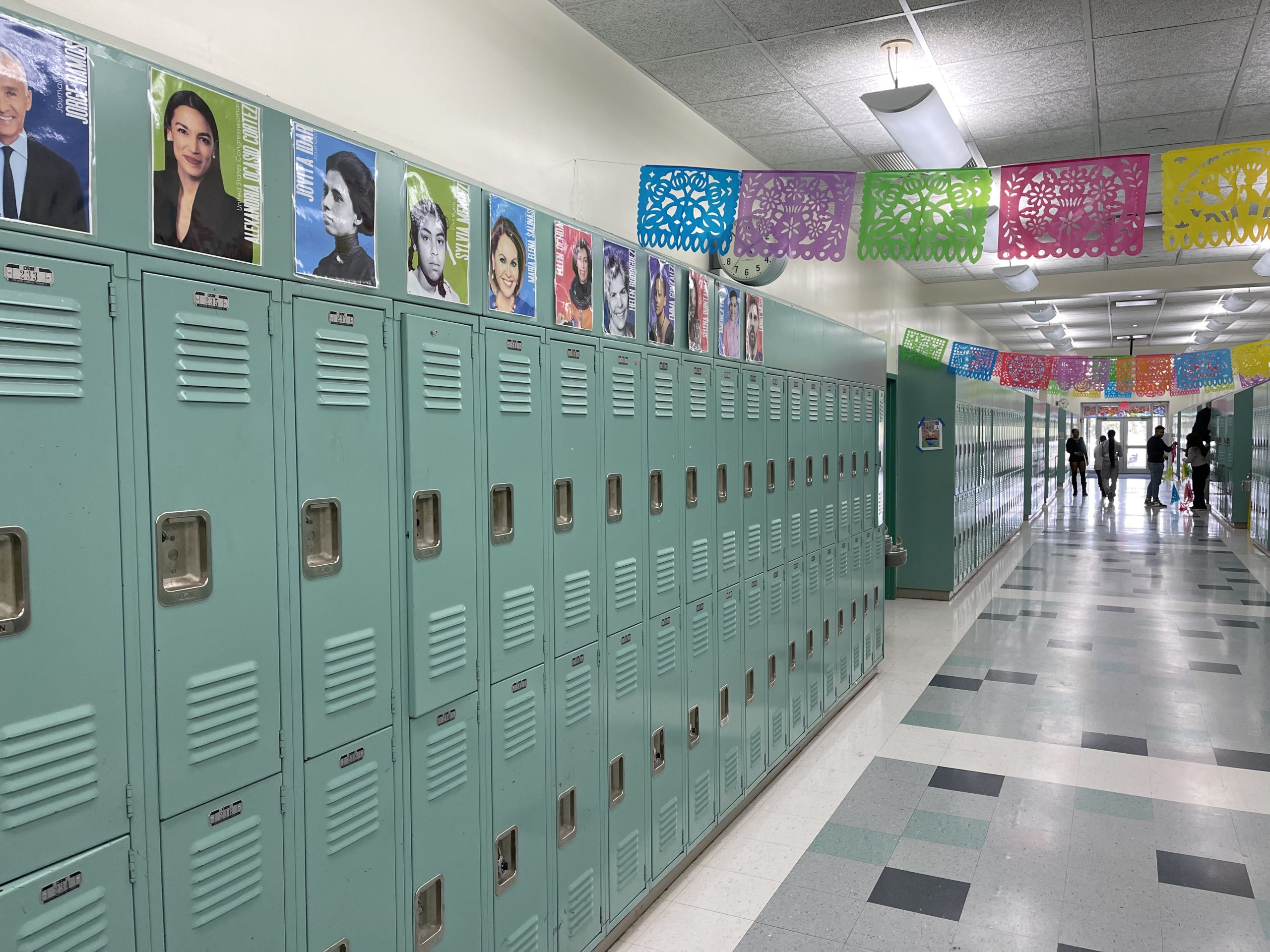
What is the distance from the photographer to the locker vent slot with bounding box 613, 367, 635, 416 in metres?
3.02

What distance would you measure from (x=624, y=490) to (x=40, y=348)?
1.94 metres

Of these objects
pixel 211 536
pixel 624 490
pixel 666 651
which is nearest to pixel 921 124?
pixel 624 490

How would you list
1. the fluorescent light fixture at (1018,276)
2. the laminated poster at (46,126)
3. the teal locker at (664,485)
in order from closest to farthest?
the laminated poster at (46,126), the teal locker at (664,485), the fluorescent light fixture at (1018,276)

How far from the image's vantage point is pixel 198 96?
161cm

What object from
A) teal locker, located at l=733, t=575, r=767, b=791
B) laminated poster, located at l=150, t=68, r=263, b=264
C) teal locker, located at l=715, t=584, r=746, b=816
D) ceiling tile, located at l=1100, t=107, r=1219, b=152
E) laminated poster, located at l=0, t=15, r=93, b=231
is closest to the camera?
laminated poster, located at l=0, t=15, r=93, b=231

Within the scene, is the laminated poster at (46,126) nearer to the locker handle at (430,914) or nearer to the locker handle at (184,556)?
the locker handle at (184,556)

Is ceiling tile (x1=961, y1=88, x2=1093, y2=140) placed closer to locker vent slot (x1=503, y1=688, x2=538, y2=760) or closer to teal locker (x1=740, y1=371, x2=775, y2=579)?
teal locker (x1=740, y1=371, x2=775, y2=579)

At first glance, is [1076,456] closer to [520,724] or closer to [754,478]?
[754,478]

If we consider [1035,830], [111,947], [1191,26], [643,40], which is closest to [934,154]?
[1191,26]

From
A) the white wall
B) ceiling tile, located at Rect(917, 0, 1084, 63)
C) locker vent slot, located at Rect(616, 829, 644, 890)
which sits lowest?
locker vent slot, located at Rect(616, 829, 644, 890)

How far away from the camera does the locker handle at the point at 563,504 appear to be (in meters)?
2.70

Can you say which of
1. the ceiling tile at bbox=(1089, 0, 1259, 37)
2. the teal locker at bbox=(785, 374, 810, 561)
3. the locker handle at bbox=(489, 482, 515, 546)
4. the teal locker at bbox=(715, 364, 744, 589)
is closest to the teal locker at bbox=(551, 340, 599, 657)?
the locker handle at bbox=(489, 482, 515, 546)

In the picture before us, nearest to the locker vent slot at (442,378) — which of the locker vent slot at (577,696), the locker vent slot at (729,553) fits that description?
the locker vent slot at (577,696)

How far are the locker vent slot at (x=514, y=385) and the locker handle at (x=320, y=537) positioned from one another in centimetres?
64
